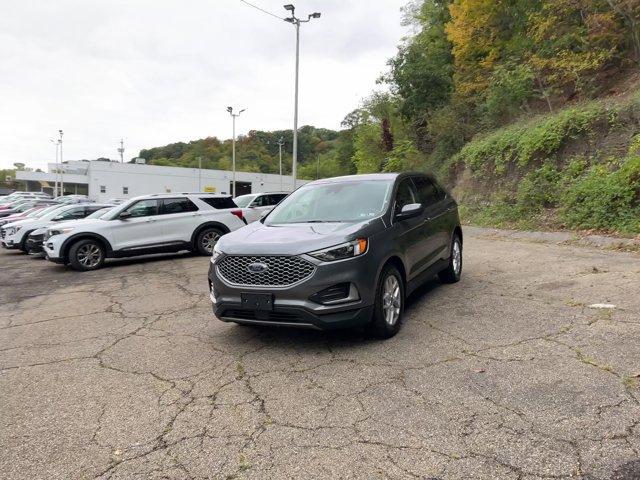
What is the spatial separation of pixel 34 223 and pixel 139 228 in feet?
17.0

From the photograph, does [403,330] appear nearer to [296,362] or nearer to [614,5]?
[296,362]

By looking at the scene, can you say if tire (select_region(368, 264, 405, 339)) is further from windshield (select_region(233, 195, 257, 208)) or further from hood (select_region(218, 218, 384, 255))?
windshield (select_region(233, 195, 257, 208))

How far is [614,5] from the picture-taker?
15562mm

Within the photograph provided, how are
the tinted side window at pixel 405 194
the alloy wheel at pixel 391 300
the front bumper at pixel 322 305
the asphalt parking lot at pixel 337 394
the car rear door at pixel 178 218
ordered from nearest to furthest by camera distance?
1. the asphalt parking lot at pixel 337 394
2. the front bumper at pixel 322 305
3. the alloy wheel at pixel 391 300
4. the tinted side window at pixel 405 194
5. the car rear door at pixel 178 218

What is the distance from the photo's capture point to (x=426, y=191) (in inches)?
265

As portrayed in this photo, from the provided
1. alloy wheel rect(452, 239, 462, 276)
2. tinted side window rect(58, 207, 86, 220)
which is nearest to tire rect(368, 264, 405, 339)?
alloy wheel rect(452, 239, 462, 276)

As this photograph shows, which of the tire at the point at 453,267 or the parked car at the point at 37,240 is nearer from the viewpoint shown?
the tire at the point at 453,267

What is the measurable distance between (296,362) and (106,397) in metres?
1.61

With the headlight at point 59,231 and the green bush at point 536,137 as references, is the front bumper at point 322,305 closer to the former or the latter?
the headlight at point 59,231

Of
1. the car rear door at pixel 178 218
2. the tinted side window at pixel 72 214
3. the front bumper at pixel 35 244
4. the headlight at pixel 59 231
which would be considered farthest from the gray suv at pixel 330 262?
the tinted side window at pixel 72 214

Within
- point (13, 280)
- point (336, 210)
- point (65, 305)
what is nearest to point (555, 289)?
point (336, 210)

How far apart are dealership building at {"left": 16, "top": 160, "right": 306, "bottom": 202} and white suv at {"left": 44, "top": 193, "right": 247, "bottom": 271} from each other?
138 feet

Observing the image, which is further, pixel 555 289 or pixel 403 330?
pixel 555 289

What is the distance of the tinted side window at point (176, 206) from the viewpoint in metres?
11.8
